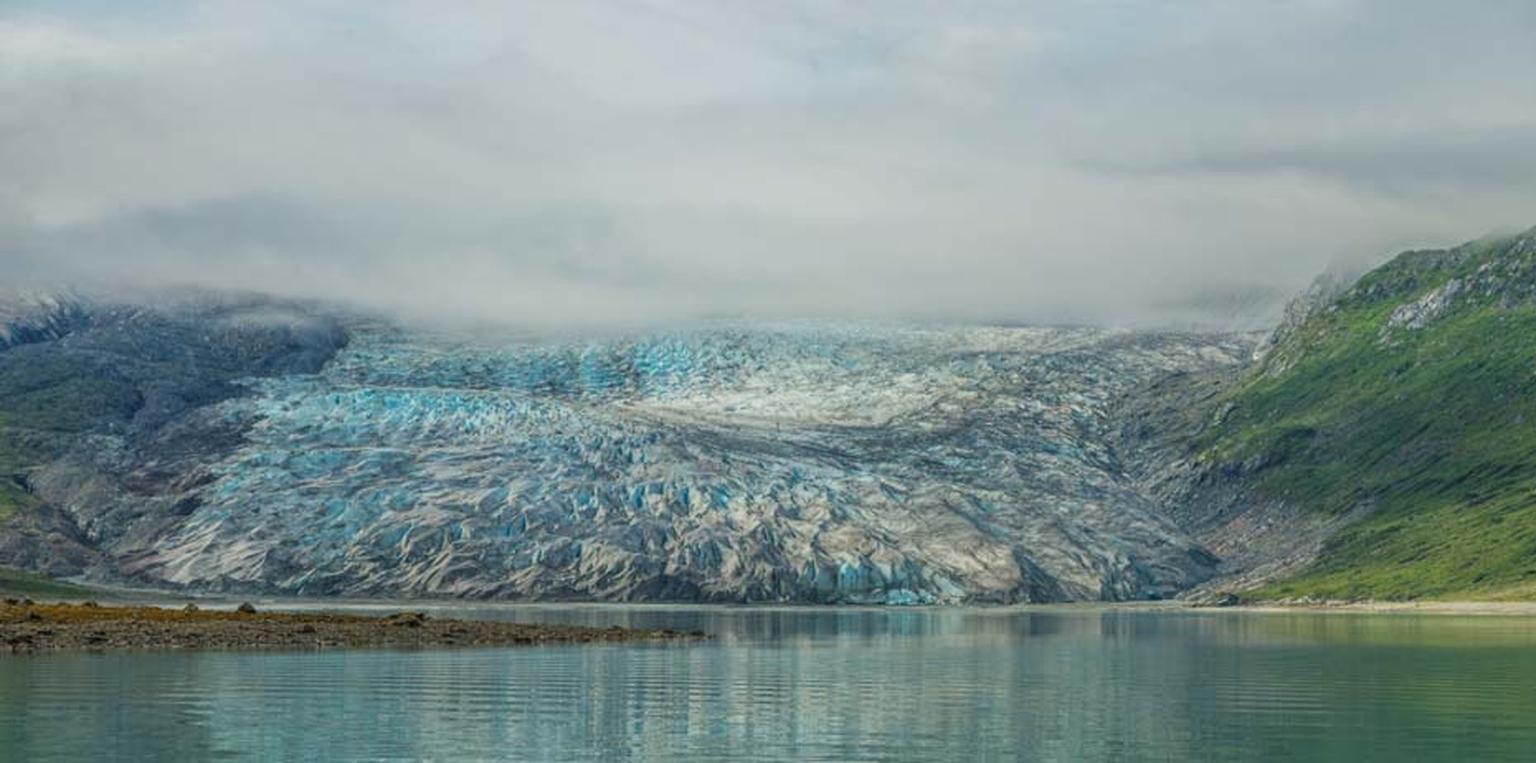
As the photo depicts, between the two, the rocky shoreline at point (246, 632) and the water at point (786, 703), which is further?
the rocky shoreline at point (246, 632)

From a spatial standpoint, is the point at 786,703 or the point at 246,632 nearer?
the point at 786,703

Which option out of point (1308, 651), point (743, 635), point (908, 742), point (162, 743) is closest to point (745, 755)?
point (908, 742)

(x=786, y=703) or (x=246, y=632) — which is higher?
(x=786, y=703)

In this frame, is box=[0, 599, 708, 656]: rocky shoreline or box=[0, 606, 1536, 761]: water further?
box=[0, 599, 708, 656]: rocky shoreline
